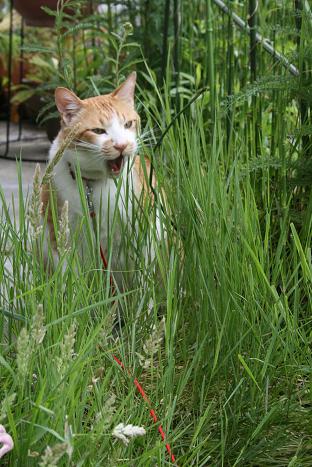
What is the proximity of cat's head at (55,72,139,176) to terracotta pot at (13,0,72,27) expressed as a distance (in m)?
2.43

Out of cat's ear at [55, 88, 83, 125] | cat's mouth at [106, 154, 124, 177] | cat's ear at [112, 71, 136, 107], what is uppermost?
cat's ear at [112, 71, 136, 107]

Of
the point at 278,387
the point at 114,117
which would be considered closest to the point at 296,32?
the point at 114,117

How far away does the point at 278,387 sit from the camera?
1.91 meters

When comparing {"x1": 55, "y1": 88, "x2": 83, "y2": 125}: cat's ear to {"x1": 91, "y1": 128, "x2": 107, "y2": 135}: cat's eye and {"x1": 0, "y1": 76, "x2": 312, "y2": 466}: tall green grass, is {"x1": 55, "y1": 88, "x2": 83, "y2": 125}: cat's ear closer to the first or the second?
{"x1": 91, "y1": 128, "x2": 107, "y2": 135}: cat's eye

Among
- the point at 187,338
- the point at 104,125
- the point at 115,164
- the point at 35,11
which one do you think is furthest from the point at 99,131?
A: the point at 35,11

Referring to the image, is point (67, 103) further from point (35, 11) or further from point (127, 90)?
point (35, 11)

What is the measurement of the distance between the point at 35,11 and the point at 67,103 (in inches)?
100

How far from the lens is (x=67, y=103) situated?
9.18 ft

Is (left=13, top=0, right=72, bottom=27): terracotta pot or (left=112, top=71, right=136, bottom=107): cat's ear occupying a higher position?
(left=13, top=0, right=72, bottom=27): terracotta pot

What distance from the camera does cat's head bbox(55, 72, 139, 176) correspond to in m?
2.74

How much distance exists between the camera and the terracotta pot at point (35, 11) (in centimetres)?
510

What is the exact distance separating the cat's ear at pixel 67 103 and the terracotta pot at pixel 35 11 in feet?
7.99

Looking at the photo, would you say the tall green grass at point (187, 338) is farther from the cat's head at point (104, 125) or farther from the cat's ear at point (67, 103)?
the cat's ear at point (67, 103)

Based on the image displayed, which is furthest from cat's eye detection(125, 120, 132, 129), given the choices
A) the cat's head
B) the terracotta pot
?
the terracotta pot
